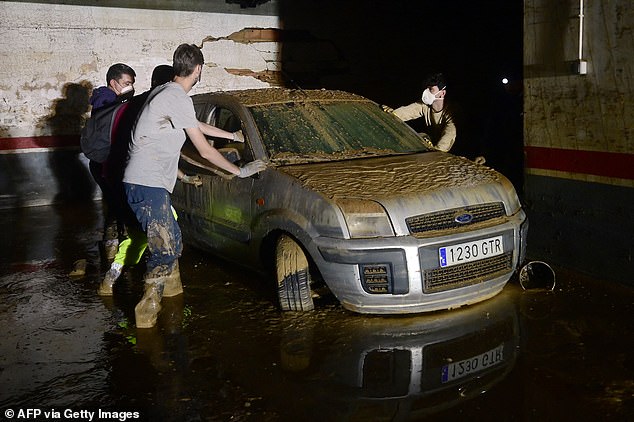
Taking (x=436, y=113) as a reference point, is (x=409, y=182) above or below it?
below

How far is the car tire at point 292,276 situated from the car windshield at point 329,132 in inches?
28.0

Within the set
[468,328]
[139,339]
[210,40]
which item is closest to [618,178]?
[468,328]

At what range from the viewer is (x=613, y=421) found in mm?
2924

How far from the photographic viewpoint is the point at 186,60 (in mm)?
4223

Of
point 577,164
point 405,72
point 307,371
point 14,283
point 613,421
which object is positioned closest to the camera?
point 613,421

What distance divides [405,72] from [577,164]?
8069mm

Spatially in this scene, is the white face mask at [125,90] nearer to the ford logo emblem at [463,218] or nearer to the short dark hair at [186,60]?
the short dark hair at [186,60]

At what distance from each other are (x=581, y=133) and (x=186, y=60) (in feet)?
10.6

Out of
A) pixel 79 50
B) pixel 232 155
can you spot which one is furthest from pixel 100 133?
pixel 79 50

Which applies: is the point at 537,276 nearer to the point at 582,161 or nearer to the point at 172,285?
the point at 582,161

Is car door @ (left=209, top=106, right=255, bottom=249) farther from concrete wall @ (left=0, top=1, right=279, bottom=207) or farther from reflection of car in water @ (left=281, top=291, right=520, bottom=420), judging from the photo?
concrete wall @ (left=0, top=1, right=279, bottom=207)

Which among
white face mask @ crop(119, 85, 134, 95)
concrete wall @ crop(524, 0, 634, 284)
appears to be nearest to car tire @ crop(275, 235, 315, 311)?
white face mask @ crop(119, 85, 134, 95)

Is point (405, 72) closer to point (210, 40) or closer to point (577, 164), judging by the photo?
point (210, 40)

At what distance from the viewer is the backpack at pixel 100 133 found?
509cm
